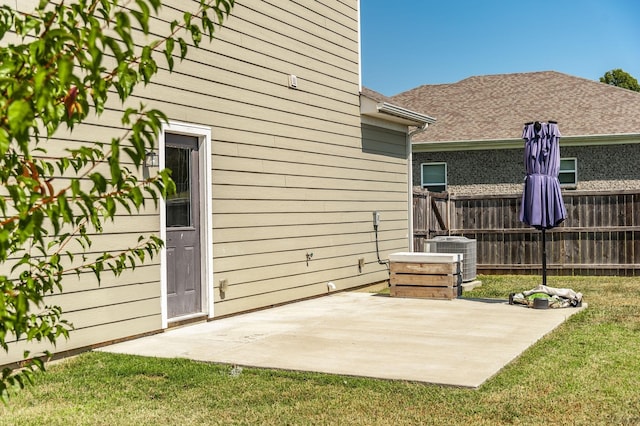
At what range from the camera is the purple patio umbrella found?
1082 cm

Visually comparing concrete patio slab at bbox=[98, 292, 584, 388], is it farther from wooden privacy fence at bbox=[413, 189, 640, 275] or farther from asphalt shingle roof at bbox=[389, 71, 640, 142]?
asphalt shingle roof at bbox=[389, 71, 640, 142]

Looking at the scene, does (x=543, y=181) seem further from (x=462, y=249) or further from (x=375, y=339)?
(x=375, y=339)

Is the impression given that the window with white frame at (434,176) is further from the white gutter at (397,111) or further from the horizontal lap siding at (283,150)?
the horizontal lap siding at (283,150)

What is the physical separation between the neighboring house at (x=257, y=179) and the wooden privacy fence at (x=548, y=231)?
2398mm

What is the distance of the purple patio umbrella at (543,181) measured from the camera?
10.8 metres

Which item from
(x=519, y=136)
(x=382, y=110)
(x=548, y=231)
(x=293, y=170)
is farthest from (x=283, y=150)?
(x=519, y=136)

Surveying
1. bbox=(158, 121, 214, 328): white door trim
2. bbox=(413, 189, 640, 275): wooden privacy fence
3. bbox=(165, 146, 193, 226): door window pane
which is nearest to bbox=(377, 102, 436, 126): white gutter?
bbox=(413, 189, 640, 275): wooden privacy fence

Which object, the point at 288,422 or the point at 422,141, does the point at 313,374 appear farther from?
the point at 422,141

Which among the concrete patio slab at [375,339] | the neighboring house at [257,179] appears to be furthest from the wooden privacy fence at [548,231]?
the concrete patio slab at [375,339]

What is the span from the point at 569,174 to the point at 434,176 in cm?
362

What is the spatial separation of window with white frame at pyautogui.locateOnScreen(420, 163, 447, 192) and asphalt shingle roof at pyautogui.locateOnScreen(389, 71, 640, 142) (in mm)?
803

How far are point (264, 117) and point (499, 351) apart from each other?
16.0 ft

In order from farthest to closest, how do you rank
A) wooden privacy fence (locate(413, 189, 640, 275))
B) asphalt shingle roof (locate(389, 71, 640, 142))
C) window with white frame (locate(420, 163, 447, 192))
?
1. window with white frame (locate(420, 163, 447, 192))
2. asphalt shingle roof (locate(389, 71, 640, 142))
3. wooden privacy fence (locate(413, 189, 640, 275))

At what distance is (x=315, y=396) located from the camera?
5641 millimetres
